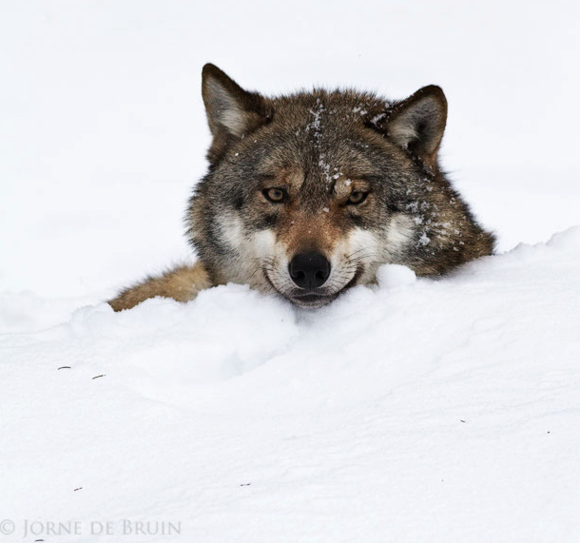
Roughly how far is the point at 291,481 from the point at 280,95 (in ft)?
11.3

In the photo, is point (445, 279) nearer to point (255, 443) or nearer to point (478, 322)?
point (478, 322)

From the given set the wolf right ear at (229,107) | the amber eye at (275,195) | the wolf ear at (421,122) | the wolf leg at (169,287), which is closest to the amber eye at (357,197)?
the amber eye at (275,195)

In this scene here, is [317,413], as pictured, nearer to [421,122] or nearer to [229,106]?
[421,122]

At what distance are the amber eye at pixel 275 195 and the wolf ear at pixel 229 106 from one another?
0.61m

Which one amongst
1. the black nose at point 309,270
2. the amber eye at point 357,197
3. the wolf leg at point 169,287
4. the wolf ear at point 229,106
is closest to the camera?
the black nose at point 309,270

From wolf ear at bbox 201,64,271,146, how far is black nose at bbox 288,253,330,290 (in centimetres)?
127

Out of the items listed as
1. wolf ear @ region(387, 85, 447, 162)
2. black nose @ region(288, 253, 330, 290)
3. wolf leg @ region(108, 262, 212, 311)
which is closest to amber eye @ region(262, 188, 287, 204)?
black nose @ region(288, 253, 330, 290)

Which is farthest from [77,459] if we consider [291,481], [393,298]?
[393,298]

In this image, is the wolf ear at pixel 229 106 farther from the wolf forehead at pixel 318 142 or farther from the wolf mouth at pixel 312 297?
the wolf mouth at pixel 312 297

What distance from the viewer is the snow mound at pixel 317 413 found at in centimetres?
220

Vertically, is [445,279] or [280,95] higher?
[280,95]

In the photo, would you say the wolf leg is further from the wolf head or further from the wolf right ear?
the wolf right ear

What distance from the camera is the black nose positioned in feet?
12.5

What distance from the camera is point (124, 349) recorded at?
3.47 m
